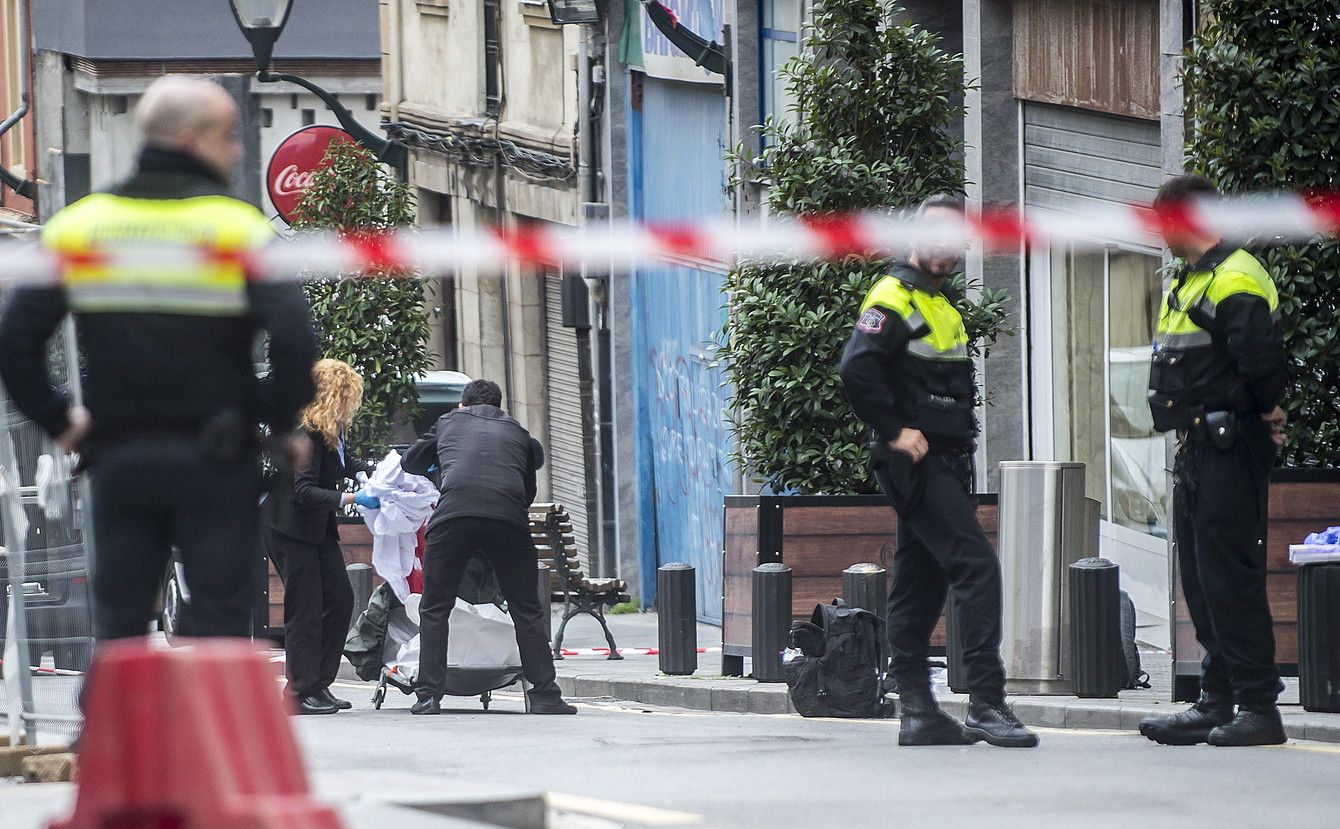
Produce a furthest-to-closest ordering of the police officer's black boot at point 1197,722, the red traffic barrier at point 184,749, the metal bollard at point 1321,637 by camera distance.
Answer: the metal bollard at point 1321,637
the police officer's black boot at point 1197,722
the red traffic barrier at point 184,749

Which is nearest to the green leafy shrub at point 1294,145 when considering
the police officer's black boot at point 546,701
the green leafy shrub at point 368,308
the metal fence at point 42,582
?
the police officer's black boot at point 546,701

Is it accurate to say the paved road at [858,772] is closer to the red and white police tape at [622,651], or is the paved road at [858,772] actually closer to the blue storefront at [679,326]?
the red and white police tape at [622,651]

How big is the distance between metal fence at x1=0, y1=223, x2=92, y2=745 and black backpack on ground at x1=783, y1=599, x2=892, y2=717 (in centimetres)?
302

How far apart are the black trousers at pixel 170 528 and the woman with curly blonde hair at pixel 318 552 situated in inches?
220

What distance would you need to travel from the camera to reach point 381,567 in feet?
40.9

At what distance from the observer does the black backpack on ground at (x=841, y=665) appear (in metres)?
10.5

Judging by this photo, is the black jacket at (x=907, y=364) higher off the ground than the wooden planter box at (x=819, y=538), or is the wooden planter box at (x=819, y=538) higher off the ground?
the black jacket at (x=907, y=364)

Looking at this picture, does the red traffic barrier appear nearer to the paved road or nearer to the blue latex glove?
the paved road

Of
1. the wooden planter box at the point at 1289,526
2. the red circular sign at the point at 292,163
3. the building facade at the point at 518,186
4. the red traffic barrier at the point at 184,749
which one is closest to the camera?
the red traffic barrier at the point at 184,749

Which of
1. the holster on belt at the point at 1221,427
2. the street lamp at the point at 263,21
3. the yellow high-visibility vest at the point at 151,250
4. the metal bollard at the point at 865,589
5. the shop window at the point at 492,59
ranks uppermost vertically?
the shop window at the point at 492,59

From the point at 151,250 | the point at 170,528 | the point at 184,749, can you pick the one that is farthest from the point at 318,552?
the point at 184,749

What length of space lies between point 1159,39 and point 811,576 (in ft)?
12.5

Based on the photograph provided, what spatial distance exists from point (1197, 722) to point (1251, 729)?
0.20 m

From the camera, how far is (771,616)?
1216 centimetres
